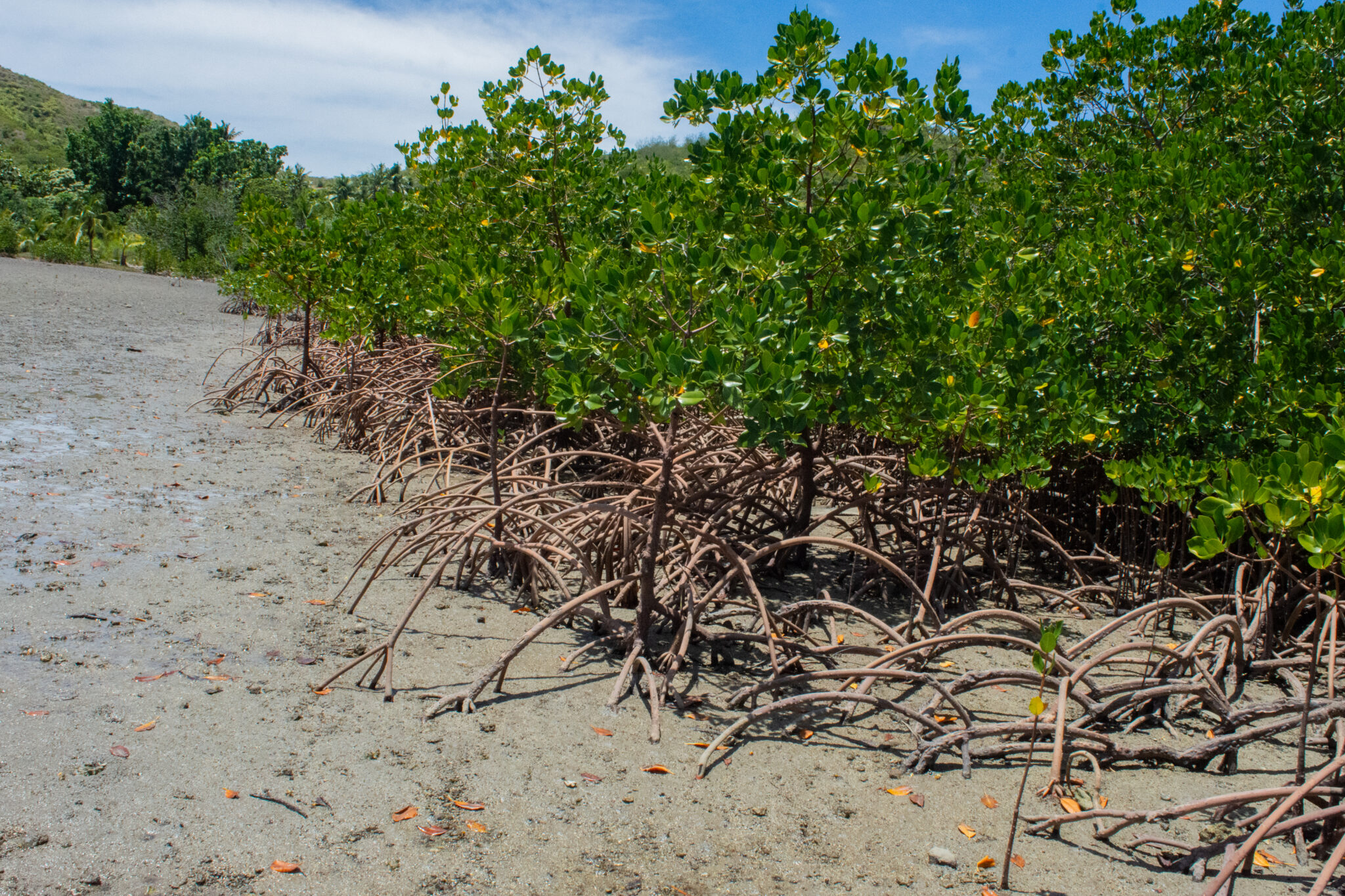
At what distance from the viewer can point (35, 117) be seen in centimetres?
6556

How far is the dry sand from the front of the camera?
2.19m

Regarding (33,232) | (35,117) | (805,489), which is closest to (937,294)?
(805,489)

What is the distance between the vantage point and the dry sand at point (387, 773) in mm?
2188

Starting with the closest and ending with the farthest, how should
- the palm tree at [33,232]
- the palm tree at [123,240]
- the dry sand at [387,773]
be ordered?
1. the dry sand at [387,773]
2. the palm tree at [33,232]
3. the palm tree at [123,240]

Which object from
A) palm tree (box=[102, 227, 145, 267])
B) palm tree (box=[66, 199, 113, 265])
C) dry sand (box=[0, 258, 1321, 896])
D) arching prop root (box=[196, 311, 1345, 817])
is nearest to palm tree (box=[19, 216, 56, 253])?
palm tree (box=[66, 199, 113, 265])

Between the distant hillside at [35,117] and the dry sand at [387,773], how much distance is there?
51494mm

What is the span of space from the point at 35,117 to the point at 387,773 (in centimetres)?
8111

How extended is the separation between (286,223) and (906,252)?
22.3 ft

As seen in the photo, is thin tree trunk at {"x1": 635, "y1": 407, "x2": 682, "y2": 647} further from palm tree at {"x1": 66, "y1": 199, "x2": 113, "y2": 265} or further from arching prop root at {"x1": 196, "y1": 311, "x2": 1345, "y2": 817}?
palm tree at {"x1": 66, "y1": 199, "x2": 113, "y2": 265}

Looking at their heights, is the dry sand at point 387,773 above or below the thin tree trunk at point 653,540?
below

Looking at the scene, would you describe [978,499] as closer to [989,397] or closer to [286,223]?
[989,397]

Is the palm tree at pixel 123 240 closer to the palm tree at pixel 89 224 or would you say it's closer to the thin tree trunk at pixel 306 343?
the palm tree at pixel 89 224

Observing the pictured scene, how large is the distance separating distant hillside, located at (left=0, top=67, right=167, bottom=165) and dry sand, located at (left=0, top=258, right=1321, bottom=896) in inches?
2027

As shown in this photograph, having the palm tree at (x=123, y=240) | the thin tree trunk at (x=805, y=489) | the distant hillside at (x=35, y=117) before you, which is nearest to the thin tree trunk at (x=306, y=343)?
the thin tree trunk at (x=805, y=489)
